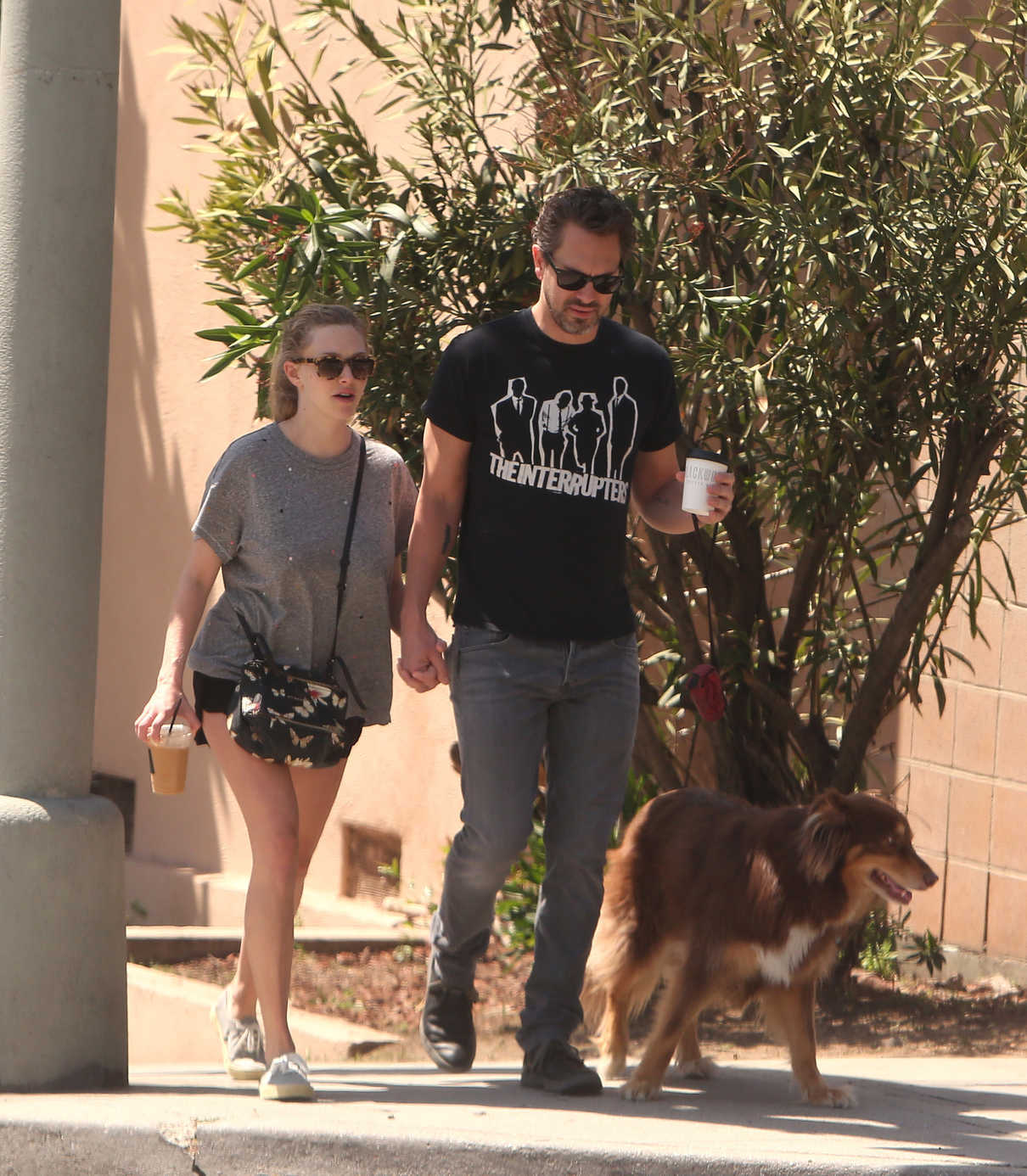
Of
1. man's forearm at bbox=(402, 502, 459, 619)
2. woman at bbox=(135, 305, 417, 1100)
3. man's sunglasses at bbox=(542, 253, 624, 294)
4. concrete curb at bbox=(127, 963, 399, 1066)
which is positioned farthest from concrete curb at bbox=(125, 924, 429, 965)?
man's sunglasses at bbox=(542, 253, 624, 294)

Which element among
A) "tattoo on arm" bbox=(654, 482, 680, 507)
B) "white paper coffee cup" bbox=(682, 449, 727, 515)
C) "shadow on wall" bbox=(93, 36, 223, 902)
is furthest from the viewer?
"shadow on wall" bbox=(93, 36, 223, 902)

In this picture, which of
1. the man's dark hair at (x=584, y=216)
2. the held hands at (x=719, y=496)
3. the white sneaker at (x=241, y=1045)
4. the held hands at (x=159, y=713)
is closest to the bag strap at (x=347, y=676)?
the held hands at (x=159, y=713)

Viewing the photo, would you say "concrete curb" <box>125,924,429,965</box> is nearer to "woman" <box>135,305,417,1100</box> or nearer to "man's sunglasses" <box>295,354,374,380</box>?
"woman" <box>135,305,417,1100</box>

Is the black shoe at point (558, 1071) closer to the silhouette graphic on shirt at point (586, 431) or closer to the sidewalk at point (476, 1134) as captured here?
the sidewalk at point (476, 1134)

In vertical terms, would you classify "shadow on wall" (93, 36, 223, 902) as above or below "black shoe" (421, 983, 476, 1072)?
above

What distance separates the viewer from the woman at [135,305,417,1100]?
4242mm

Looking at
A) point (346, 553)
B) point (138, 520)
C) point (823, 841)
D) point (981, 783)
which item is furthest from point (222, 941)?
point (823, 841)

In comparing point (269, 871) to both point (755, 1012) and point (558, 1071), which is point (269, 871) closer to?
point (558, 1071)

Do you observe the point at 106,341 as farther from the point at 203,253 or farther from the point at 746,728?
the point at 203,253

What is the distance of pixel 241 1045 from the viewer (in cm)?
448

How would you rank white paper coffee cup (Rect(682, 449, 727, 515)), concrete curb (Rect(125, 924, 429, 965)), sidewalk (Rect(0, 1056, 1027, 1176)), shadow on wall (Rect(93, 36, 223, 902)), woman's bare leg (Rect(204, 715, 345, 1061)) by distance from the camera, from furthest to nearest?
shadow on wall (Rect(93, 36, 223, 902)) < concrete curb (Rect(125, 924, 429, 965)) < woman's bare leg (Rect(204, 715, 345, 1061)) < white paper coffee cup (Rect(682, 449, 727, 515)) < sidewalk (Rect(0, 1056, 1027, 1176))

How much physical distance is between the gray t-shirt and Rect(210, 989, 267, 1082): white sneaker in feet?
2.84

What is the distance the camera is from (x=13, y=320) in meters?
4.40

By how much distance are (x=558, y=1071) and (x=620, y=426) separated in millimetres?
1627
